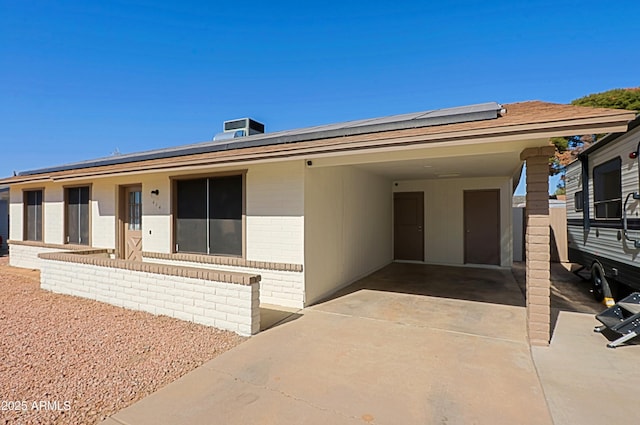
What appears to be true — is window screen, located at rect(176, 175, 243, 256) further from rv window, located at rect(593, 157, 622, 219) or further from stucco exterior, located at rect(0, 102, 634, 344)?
rv window, located at rect(593, 157, 622, 219)

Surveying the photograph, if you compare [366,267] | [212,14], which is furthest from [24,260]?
[366,267]

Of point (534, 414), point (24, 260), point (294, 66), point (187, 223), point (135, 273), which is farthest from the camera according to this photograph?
point (294, 66)

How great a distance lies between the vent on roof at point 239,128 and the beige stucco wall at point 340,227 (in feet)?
16.5

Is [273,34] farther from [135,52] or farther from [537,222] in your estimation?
[537,222]

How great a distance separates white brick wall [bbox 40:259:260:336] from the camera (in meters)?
3.95

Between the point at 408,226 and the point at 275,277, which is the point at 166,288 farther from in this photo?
the point at 408,226

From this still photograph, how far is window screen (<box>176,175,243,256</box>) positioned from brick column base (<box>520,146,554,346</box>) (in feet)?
15.5

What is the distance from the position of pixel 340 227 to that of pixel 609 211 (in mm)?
5196

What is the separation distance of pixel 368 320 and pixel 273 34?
31.0ft

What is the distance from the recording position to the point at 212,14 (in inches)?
334

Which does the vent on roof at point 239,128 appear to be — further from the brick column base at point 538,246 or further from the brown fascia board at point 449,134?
Result: the brick column base at point 538,246

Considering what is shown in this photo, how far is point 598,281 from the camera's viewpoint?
19.9 ft

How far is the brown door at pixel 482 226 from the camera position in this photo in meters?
9.05

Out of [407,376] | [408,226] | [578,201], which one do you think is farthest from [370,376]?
[408,226]
